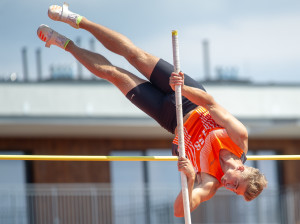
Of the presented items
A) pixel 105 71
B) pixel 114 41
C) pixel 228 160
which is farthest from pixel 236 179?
pixel 114 41

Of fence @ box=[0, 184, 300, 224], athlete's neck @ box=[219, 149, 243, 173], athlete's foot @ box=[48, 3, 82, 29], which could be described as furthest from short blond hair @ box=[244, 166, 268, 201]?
fence @ box=[0, 184, 300, 224]

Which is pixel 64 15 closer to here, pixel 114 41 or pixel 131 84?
pixel 114 41

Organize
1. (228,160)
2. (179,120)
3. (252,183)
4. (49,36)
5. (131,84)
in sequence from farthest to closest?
1. (49,36)
2. (131,84)
3. (228,160)
4. (252,183)
5. (179,120)

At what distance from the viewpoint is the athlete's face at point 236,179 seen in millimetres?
8195

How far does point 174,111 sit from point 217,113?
1.85ft

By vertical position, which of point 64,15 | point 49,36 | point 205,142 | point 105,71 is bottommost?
point 205,142

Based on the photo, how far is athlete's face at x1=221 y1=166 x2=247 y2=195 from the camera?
8.20 metres

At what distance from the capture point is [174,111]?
27.9ft

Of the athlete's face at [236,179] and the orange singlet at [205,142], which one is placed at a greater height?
the orange singlet at [205,142]

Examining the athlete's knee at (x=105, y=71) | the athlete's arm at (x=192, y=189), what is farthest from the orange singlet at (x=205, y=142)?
the athlete's knee at (x=105, y=71)

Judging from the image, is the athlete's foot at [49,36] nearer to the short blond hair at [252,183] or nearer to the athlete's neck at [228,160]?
the athlete's neck at [228,160]

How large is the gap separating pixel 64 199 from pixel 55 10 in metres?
8.90

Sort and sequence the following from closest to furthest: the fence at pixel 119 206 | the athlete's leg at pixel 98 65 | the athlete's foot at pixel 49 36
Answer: the athlete's leg at pixel 98 65 < the athlete's foot at pixel 49 36 < the fence at pixel 119 206

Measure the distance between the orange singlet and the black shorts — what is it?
0.42 ft
